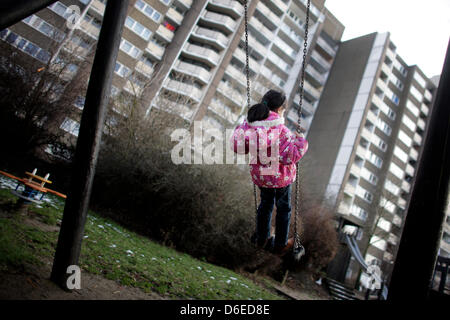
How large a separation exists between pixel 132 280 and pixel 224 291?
2.78 m

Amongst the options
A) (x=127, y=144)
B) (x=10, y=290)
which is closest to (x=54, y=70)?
(x=127, y=144)

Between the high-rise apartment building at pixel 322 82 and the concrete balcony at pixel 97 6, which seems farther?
the high-rise apartment building at pixel 322 82

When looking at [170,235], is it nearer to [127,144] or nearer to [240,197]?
[240,197]

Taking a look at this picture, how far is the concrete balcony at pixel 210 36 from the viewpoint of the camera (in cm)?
3019

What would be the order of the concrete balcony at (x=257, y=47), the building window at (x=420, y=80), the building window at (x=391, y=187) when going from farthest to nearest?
1. the building window at (x=420, y=80)
2. the building window at (x=391, y=187)
3. the concrete balcony at (x=257, y=47)

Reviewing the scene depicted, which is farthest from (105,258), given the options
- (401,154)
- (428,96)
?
(428,96)

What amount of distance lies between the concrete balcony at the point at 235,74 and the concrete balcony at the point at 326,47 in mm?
13548

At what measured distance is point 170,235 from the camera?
1109 centimetres

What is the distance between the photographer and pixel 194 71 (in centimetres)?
2888

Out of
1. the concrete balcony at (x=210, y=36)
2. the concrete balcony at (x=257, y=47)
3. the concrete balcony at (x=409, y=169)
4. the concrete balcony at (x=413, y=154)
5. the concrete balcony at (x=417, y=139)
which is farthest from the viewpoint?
the concrete balcony at (x=417, y=139)

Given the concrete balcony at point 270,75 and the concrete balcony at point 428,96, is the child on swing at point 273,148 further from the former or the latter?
the concrete balcony at point 428,96

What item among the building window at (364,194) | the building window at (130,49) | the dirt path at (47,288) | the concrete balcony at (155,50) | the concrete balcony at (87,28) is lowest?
the dirt path at (47,288)

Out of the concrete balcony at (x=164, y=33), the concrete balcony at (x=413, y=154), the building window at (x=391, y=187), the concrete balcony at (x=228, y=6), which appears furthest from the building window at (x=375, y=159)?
the concrete balcony at (x=164, y=33)

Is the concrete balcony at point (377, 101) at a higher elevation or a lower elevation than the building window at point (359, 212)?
higher
